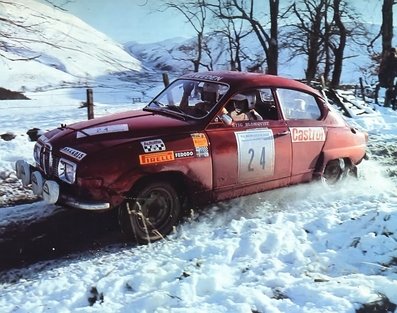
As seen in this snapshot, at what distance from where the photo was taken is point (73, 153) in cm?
450

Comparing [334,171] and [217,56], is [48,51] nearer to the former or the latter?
[334,171]

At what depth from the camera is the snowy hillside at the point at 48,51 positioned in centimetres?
808

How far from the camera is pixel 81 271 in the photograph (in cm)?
415

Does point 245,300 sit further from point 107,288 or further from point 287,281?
point 107,288

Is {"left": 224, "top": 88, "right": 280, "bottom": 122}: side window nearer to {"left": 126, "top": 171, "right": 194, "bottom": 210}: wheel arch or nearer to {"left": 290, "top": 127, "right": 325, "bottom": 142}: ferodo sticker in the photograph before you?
{"left": 290, "top": 127, "right": 325, "bottom": 142}: ferodo sticker

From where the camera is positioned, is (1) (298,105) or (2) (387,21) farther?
(2) (387,21)

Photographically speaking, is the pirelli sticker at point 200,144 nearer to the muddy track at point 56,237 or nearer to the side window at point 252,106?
the side window at point 252,106

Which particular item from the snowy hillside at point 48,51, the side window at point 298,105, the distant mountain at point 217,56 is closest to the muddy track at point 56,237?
the side window at point 298,105

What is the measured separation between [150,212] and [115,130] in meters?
0.95

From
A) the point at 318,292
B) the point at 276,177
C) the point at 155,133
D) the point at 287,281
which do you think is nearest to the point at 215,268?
the point at 287,281

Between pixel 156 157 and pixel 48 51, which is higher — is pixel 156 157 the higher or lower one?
the lower one

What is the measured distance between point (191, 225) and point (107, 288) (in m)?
1.67

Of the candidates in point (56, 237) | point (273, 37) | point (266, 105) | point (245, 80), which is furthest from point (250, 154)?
point (273, 37)

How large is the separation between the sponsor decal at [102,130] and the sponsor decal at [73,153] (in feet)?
0.82
